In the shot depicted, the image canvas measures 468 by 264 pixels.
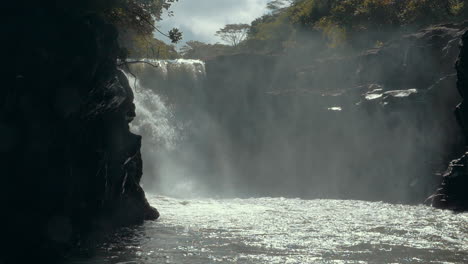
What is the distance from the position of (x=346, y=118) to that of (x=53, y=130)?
2842 cm

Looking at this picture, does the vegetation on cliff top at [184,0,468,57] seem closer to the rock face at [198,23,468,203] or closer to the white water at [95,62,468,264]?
the rock face at [198,23,468,203]

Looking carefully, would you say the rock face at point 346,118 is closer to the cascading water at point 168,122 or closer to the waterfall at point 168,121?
the cascading water at point 168,122

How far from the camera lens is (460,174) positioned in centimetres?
2697

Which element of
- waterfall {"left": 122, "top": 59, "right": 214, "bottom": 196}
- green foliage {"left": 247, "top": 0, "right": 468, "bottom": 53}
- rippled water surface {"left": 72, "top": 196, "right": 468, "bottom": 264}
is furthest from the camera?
green foliage {"left": 247, "top": 0, "right": 468, "bottom": 53}

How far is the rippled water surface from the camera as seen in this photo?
1438cm

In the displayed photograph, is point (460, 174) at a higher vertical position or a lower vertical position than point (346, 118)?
lower

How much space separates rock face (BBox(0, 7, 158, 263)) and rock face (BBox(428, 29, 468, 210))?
58.2ft

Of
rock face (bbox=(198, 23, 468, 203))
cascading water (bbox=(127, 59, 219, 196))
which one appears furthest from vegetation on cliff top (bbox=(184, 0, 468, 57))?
cascading water (bbox=(127, 59, 219, 196))

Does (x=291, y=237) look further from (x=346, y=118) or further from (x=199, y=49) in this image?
(x=199, y=49)

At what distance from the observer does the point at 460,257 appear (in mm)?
14383

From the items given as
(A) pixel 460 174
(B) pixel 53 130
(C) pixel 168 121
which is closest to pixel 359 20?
(C) pixel 168 121

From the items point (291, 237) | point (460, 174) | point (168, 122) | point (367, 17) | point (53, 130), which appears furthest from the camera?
point (367, 17)

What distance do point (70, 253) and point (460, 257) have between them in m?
11.3

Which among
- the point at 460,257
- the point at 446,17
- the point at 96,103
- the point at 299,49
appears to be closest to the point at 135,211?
the point at 96,103
